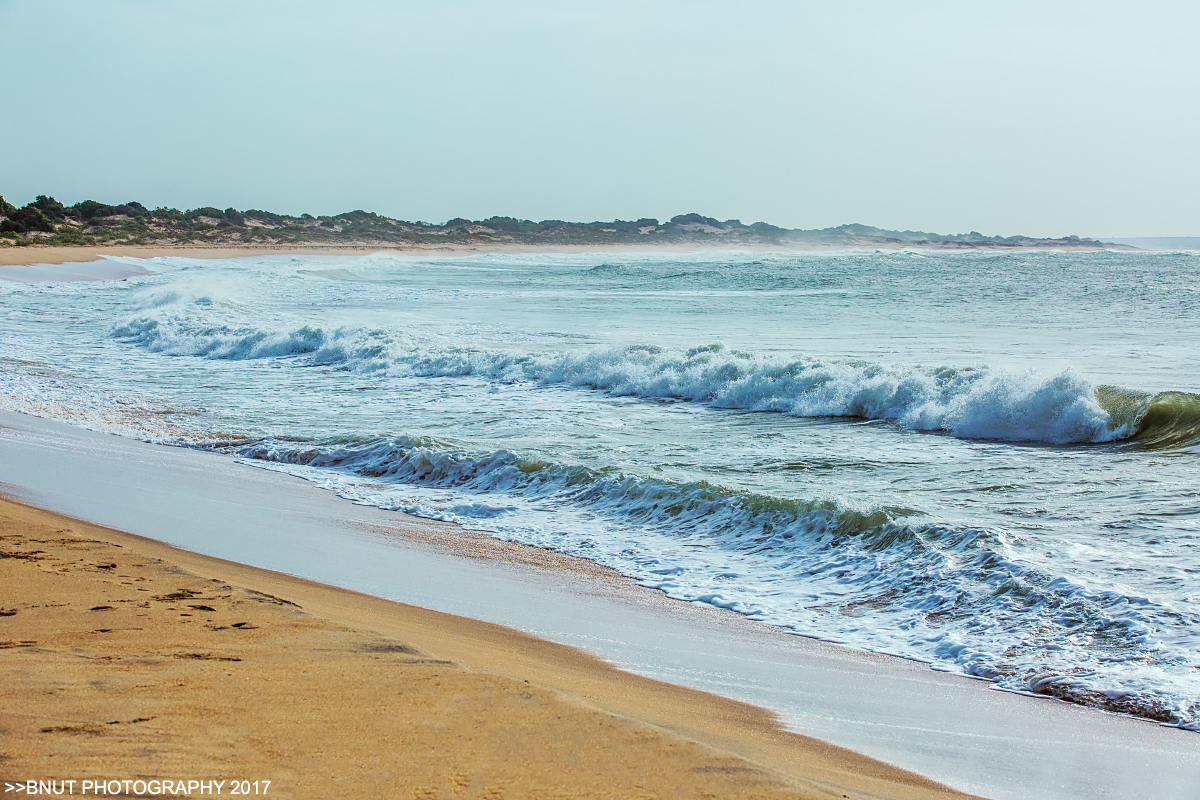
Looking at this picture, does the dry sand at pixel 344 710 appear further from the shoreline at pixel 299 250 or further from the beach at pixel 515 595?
the shoreline at pixel 299 250

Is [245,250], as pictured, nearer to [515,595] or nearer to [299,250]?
[299,250]

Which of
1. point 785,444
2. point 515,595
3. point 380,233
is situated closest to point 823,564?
→ point 515,595

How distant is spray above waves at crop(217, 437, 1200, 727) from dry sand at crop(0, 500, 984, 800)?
1.39m

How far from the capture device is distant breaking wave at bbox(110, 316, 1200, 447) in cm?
998

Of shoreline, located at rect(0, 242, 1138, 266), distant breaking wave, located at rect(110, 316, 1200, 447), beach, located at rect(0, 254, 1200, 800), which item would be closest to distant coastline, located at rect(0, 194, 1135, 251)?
shoreline, located at rect(0, 242, 1138, 266)

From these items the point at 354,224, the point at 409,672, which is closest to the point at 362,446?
the point at 409,672

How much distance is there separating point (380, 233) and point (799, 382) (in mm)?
77292

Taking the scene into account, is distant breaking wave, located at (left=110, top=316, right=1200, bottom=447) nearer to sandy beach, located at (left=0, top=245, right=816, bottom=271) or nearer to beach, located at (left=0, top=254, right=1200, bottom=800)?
beach, located at (left=0, top=254, right=1200, bottom=800)

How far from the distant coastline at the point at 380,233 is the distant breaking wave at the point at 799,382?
35.3 m

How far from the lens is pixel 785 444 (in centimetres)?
966

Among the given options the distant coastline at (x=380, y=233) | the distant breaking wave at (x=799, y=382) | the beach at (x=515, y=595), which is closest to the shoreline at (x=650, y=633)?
the beach at (x=515, y=595)

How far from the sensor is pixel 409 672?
3408mm

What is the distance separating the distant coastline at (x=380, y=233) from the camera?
191 feet

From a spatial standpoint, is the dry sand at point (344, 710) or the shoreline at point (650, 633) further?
the shoreline at point (650, 633)
